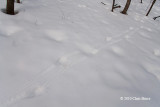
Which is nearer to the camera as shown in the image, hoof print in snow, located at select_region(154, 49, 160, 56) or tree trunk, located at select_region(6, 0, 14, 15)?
tree trunk, located at select_region(6, 0, 14, 15)

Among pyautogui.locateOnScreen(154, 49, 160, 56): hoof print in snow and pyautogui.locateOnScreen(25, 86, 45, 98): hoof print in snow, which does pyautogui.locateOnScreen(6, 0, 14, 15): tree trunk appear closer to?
pyautogui.locateOnScreen(25, 86, 45, 98): hoof print in snow

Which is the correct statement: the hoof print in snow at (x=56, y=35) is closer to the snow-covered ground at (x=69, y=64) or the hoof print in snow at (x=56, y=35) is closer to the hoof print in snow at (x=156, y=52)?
the snow-covered ground at (x=69, y=64)

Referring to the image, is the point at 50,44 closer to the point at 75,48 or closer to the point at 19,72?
the point at 75,48

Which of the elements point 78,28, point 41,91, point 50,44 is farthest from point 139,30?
point 41,91

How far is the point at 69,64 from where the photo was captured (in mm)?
2344

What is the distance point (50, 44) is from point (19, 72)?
88 centimetres

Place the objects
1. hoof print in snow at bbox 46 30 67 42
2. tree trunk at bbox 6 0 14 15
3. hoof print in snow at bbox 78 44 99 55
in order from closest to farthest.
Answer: hoof print in snow at bbox 78 44 99 55 < hoof print in snow at bbox 46 30 67 42 < tree trunk at bbox 6 0 14 15

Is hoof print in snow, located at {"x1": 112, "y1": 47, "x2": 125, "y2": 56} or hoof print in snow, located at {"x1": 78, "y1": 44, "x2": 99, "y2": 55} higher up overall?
hoof print in snow, located at {"x1": 112, "y1": 47, "x2": 125, "y2": 56}

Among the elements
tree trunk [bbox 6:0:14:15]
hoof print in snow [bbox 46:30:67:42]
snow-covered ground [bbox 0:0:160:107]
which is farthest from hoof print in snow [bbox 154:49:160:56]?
tree trunk [bbox 6:0:14:15]

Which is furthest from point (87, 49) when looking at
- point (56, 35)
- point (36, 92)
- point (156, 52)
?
point (156, 52)

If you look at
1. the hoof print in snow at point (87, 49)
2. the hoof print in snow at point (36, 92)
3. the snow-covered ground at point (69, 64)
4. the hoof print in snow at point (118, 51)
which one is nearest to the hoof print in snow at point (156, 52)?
the snow-covered ground at point (69, 64)

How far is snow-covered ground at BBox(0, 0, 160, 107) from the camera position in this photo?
1822mm

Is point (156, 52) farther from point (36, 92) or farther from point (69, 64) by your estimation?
point (36, 92)

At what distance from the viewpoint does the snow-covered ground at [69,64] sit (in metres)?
1.82
